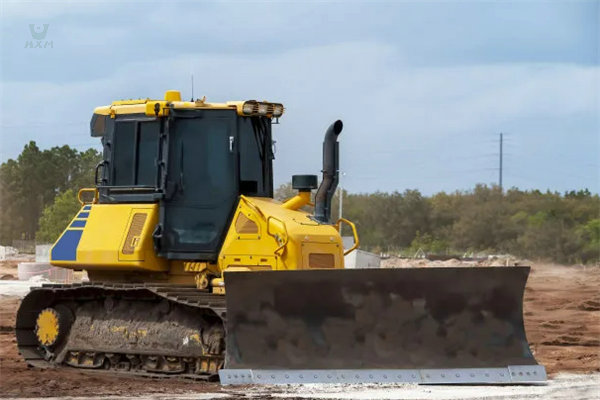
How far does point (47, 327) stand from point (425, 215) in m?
56.5

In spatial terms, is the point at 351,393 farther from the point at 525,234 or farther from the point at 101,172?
the point at 525,234

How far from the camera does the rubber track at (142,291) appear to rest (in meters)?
14.8

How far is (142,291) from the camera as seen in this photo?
15.5 m

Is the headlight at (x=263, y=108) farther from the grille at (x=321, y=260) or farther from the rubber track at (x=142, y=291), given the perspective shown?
the rubber track at (x=142, y=291)

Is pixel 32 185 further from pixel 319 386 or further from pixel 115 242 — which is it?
pixel 319 386

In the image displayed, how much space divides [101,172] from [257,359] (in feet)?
13.1

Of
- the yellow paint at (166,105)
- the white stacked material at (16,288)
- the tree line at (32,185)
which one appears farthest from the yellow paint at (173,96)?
the tree line at (32,185)

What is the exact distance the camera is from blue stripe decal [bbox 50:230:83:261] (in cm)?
1647

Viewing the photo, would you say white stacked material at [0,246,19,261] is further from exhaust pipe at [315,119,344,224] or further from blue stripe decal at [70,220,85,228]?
exhaust pipe at [315,119,344,224]

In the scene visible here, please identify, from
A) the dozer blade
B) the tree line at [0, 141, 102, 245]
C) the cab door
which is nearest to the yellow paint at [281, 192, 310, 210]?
the cab door

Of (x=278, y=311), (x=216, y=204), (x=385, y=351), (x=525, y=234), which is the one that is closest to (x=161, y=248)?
(x=216, y=204)

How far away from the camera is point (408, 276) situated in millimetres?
14242

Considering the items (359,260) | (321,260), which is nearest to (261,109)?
(321,260)

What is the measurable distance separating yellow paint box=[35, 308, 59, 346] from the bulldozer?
23 mm
